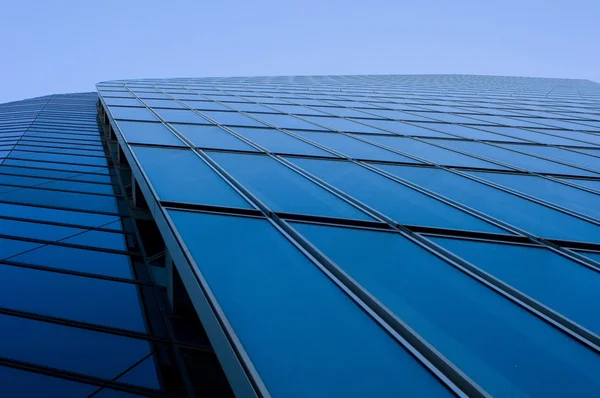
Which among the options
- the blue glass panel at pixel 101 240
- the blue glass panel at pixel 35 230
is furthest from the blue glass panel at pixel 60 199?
the blue glass panel at pixel 101 240

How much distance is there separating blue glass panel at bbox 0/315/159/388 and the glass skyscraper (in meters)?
0.02

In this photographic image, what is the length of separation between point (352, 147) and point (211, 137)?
3.10 m

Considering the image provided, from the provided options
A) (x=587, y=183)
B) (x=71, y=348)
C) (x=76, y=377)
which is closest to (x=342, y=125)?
(x=587, y=183)

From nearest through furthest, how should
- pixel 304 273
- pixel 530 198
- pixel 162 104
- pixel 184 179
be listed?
pixel 304 273
pixel 184 179
pixel 530 198
pixel 162 104

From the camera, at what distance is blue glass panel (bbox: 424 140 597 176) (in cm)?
932

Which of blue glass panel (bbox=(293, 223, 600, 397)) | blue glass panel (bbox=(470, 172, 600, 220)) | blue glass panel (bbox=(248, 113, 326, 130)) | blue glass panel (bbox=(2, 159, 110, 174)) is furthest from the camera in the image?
blue glass panel (bbox=(248, 113, 326, 130))

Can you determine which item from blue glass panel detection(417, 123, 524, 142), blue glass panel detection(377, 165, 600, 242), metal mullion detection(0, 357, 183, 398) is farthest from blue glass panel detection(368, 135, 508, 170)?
metal mullion detection(0, 357, 183, 398)

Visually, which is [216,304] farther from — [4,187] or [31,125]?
[31,125]

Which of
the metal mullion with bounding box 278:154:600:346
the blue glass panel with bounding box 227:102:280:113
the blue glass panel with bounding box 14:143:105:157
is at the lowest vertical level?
the blue glass panel with bounding box 14:143:105:157

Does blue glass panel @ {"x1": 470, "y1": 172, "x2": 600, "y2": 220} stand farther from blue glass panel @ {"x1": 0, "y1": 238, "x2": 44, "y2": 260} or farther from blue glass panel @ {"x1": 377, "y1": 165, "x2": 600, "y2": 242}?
blue glass panel @ {"x1": 0, "y1": 238, "x2": 44, "y2": 260}

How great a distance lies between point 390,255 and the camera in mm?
5000

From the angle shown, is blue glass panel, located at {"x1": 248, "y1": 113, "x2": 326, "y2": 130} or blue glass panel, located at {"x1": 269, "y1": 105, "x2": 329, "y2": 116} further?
blue glass panel, located at {"x1": 269, "y1": 105, "x2": 329, "y2": 116}

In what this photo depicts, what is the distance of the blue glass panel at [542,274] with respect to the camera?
166 inches

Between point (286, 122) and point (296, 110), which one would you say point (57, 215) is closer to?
point (286, 122)
